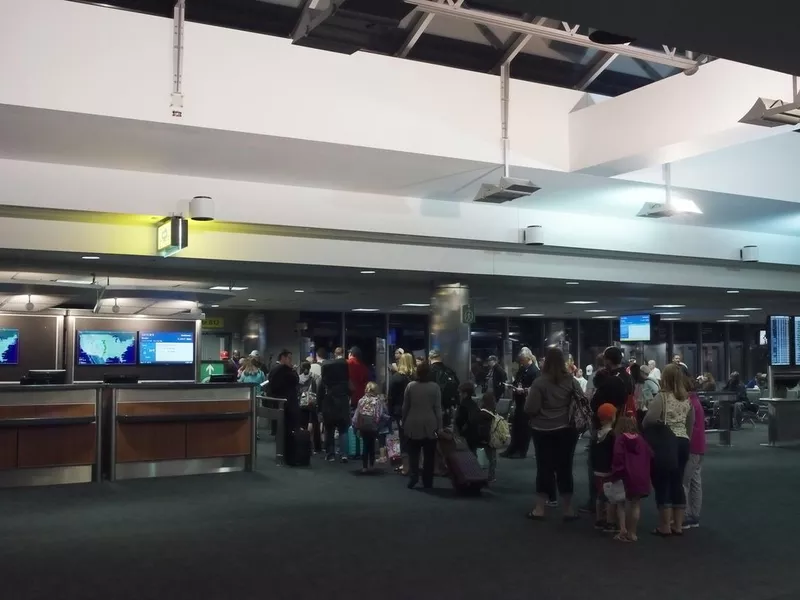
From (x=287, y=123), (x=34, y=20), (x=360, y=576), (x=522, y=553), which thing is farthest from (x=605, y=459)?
(x=34, y=20)

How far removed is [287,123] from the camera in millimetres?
7879

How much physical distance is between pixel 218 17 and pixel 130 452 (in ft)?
17.7

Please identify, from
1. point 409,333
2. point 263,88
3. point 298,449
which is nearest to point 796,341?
point 298,449

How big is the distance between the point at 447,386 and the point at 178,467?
139 inches

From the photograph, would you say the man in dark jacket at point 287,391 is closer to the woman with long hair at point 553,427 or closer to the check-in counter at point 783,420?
the woman with long hair at point 553,427

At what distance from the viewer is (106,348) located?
47.8 ft

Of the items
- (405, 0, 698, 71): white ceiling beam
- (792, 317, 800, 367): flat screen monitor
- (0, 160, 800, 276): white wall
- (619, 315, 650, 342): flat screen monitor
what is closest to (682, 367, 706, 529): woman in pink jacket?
(405, 0, 698, 71): white ceiling beam

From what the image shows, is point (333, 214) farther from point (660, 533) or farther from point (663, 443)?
point (660, 533)

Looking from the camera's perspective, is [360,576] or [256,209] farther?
[256,209]

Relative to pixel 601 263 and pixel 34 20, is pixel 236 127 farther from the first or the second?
pixel 601 263

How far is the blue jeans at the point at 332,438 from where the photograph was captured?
39.6 feet

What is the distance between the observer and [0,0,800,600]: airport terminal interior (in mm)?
6078

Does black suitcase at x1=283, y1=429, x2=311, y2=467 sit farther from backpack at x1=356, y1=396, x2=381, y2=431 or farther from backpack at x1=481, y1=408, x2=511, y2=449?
backpack at x1=481, y1=408, x2=511, y2=449

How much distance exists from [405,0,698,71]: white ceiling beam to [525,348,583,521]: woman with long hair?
278 centimetres
